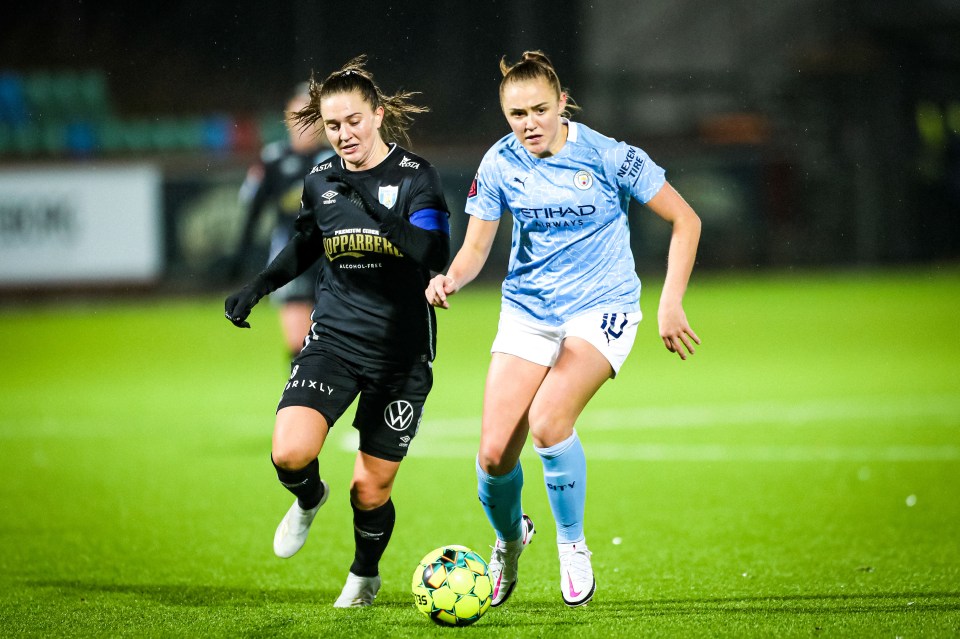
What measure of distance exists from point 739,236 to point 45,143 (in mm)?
12103

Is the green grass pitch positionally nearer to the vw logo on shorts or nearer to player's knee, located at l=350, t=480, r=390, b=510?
player's knee, located at l=350, t=480, r=390, b=510

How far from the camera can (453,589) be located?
4.54 m

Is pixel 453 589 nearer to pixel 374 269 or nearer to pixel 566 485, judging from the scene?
pixel 566 485

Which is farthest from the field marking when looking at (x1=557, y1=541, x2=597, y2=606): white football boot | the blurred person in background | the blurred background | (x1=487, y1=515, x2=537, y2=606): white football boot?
the blurred background

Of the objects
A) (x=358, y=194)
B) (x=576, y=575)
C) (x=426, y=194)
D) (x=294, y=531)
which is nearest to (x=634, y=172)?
(x=426, y=194)

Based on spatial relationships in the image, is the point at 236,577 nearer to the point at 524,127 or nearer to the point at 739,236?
the point at 524,127

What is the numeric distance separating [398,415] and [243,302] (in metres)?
0.77

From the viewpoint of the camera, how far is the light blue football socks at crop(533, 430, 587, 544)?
15.8 feet

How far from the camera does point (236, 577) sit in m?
5.53

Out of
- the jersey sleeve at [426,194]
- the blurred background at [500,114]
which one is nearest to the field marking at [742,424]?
the jersey sleeve at [426,194]

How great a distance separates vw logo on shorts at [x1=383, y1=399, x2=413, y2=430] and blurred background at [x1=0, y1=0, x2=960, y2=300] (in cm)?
1382

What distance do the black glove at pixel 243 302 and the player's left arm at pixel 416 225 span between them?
540 mm

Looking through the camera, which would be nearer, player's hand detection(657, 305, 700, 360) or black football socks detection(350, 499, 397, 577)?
player's hand detection(657, 305, 700, 360)

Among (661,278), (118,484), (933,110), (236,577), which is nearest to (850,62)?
(933,110)
